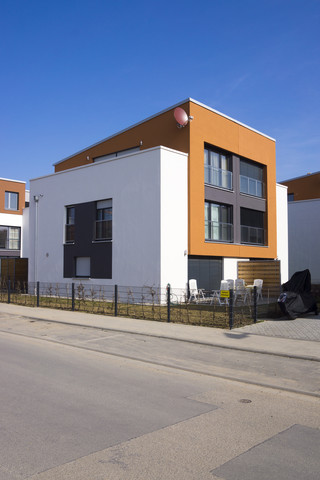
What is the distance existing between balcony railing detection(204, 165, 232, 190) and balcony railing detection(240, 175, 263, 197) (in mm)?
1229

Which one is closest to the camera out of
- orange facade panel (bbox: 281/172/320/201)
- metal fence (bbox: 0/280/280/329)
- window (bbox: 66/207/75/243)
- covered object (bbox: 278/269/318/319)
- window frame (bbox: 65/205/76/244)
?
metal fence (bbox: 0/280/280/329)

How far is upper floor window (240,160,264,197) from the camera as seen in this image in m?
24.2

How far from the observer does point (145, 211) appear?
64.2ft

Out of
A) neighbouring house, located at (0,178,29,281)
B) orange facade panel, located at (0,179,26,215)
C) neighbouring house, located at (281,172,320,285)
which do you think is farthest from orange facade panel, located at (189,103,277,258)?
orange facade panel, located at (0,179,26,215)

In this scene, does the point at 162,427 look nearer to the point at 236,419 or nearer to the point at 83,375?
the point at 236,419

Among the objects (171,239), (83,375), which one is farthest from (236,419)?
(171,239)

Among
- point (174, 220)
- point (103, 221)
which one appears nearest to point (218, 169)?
point (174, 220)

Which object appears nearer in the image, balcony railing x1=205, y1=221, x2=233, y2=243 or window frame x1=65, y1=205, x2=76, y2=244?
balcony railing x1=205, y1=221, x2=233, y2=243

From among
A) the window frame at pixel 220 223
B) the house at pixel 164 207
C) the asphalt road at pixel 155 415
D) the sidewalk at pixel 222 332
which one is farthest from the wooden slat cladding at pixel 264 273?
the asphalt road at pixel 155 415

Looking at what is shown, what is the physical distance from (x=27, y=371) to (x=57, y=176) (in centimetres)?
1795

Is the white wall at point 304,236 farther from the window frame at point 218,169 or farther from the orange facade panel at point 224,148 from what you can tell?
the window frame at point 218,169

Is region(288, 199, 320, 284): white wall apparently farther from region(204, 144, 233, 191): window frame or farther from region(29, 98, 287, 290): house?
region(204, 144, 233, 191): window frame

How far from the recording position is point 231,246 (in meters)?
22.7

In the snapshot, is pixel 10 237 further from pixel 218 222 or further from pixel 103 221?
pixel 218 222
